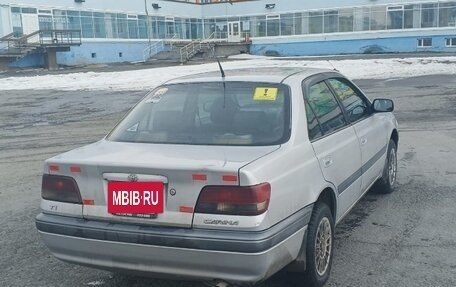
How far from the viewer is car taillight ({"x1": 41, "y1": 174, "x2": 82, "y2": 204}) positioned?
3494mm

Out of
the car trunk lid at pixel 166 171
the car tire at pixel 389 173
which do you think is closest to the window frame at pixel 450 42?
the car tire at pixel 389 173

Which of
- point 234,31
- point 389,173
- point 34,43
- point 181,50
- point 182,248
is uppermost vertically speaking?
point 234,31

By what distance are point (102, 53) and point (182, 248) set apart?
47.4 m

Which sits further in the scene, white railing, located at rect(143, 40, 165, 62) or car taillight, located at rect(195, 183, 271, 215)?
white railing, located at rect(143, 40, 165, 62)

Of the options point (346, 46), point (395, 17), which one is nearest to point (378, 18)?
point (395, 17)

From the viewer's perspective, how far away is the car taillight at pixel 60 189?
3494 mm

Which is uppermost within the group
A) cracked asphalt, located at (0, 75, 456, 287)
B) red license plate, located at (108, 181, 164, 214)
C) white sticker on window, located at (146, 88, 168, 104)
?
white sticker on window, located at (146, 88, 168, 104)

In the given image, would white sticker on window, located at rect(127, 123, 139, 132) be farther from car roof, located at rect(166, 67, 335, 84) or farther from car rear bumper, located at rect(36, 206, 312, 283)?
car rear bumper, located at rect(36, 206, 312, 283)

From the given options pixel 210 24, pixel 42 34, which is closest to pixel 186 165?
pixel 42 34

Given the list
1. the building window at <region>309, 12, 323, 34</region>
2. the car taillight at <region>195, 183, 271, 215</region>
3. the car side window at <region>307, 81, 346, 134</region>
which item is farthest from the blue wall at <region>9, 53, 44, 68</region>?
the car taillight at <region>195, 183, 271, 215</region>

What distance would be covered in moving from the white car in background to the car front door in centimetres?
38

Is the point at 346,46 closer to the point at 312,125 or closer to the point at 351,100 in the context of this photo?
the point at 351,100

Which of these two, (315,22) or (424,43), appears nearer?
(424,43)

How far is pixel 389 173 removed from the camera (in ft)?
19.9
